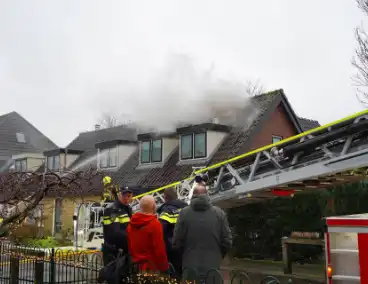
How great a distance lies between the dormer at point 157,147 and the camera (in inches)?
756

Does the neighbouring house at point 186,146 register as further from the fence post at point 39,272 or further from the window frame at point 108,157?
the fence post at point 39,272

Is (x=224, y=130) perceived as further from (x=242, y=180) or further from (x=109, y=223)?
(x=109, y=223)

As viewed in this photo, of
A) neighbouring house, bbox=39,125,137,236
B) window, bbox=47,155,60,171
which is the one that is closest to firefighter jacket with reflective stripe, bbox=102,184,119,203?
neighbouring house, bbox=39,125,137,236

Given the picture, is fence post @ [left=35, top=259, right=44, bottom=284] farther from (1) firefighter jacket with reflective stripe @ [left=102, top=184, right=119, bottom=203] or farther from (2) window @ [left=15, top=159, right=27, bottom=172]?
(2) window @ [left=15, top=159, right=27, bottom=172]

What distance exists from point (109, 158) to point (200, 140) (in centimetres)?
697

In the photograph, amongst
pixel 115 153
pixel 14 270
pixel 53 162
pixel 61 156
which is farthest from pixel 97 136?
pixel 14 270

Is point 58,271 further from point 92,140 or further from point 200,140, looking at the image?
point 92,140

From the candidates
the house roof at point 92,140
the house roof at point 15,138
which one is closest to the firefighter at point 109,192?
the house roof at point 92,140

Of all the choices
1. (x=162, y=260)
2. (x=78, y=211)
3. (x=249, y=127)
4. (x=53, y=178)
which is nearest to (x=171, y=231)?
(x=162, y=260)

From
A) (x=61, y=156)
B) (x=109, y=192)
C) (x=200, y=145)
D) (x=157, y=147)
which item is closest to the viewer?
(x=109, y=192)

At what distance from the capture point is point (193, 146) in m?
17.7

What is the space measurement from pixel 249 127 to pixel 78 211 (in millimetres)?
7333

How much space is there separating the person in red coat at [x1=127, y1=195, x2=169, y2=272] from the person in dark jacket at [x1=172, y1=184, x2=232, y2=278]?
0.20 m

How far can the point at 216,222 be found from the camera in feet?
16.6
